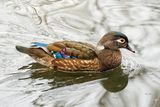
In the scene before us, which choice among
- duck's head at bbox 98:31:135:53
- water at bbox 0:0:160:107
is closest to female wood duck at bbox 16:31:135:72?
duck's head at bbox 98:31:135:53

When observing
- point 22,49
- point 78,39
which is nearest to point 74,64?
point 22,49

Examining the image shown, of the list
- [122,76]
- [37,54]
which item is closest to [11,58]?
[37,54]

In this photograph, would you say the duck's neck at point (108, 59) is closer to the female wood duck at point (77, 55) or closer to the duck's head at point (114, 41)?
the female wood duck at point (77, 55)

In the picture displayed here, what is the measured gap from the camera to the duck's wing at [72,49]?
8983 mm

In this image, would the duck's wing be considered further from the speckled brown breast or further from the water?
the water

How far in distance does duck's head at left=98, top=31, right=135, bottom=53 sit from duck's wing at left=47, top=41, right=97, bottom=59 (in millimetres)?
315

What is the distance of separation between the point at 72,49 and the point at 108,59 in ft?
2.28

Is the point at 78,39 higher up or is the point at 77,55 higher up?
the point at 77,55

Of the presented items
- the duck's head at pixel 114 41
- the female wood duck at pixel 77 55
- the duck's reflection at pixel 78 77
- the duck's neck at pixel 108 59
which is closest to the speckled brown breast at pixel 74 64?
the female wood duck at pixel 77 55

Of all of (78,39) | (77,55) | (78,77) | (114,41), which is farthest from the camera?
(78,39)

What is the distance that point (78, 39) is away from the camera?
1011 cm

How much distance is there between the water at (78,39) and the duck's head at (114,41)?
374 mm

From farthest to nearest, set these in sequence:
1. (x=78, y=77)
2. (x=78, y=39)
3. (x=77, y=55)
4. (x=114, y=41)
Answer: (x=78, y=39), (x=114, y=41), (x=77, y=55), (x=78, y=77)

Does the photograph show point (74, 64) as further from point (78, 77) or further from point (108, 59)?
point (108, 59)
